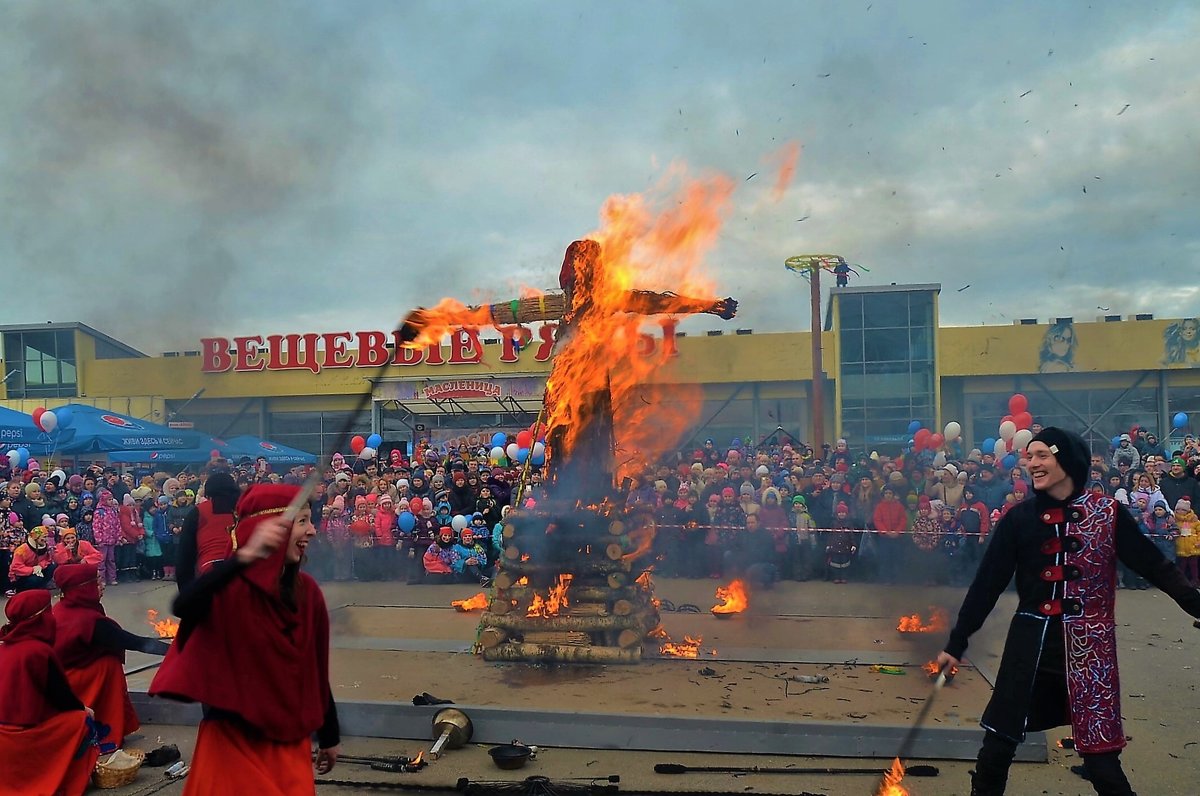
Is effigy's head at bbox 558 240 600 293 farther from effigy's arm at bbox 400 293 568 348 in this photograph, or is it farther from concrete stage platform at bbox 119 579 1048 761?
concrete stage platform at bbox 119 579 1048 761

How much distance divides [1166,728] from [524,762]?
4.31 metres

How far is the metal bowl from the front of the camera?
16.1 ft

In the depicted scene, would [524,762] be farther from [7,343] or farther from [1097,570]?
[7,343]

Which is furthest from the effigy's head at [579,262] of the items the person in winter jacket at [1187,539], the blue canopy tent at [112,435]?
the blue canopy tent at [112,435]

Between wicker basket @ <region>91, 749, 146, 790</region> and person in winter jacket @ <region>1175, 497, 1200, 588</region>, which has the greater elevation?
person in winter jacket @ <region>1175, 497, 1200, 588</region>

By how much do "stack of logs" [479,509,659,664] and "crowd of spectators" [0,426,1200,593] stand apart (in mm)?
3451

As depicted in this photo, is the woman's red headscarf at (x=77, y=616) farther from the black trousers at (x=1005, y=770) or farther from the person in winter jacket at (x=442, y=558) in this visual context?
the person in winter jacket at (x=442, y=558)

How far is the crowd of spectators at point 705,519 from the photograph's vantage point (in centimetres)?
1094

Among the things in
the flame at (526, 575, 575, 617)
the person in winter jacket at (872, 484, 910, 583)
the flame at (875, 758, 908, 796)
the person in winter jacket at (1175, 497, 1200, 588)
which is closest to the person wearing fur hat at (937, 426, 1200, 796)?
the flame at (875, 758, 908, 796)

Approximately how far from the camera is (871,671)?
639cm

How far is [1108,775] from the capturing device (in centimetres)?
357

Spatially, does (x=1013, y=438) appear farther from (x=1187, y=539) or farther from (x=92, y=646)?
(x=92, y=646)

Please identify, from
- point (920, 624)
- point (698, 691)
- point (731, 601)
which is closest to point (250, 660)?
point (698, 691)

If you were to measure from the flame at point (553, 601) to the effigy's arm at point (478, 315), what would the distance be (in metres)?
2.35
